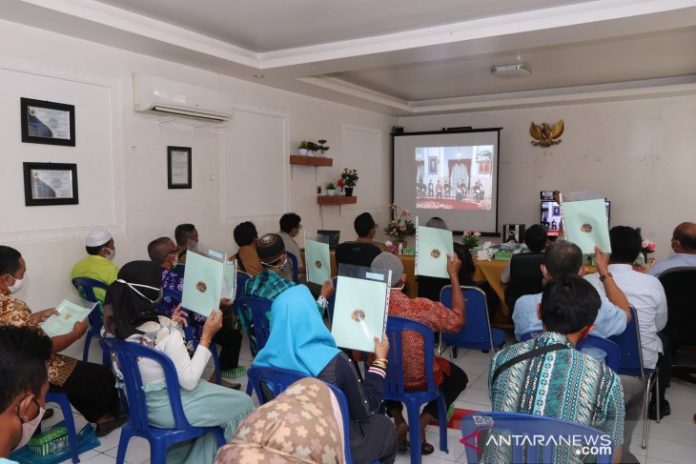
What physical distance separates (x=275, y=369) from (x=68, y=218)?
2.79 meters

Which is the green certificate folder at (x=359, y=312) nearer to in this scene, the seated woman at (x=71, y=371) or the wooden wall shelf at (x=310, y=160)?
the seated woman at (x=71, y=371)

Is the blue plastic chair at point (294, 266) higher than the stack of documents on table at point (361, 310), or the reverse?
the stack of documents on table at point (361, 310)

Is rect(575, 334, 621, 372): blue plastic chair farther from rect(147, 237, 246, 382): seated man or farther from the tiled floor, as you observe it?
rect(147, 237, 246, 382): seated man

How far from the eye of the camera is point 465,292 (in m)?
3.62

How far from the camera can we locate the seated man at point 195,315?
3.35 meters

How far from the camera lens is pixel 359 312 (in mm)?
2115

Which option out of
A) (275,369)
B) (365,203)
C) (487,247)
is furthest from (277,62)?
(275,369)

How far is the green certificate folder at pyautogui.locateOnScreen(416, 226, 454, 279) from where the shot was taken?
3.11 m

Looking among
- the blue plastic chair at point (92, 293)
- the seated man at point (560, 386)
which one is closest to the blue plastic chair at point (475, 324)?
the seated man at point (560, 386)

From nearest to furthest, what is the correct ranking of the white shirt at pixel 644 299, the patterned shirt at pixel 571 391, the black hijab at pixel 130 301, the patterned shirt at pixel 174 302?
the patterned shirt at pixel 571 391
the black hijab at pixel 130 301
the white shirt at pixel 644 299
the patterned shirt at pixel 174 302

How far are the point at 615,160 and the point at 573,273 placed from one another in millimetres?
5221

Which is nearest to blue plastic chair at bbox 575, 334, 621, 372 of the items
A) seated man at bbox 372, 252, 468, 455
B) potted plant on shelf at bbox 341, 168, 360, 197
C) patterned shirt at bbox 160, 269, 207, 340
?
seated man at bbox 372, 252, 468, 455

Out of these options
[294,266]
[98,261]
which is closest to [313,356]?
[98,261]

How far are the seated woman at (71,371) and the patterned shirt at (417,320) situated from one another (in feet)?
5.76
